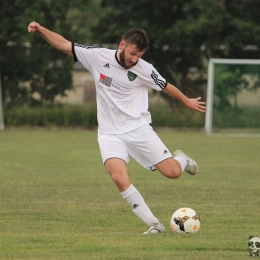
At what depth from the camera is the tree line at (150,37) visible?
3033cm

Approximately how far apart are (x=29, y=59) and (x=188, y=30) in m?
5.91

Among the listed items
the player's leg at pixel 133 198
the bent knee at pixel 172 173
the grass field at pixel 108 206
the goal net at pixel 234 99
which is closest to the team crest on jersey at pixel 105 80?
the player's leg at pixel 133 198

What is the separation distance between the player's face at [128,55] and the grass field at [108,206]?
63.8 inches

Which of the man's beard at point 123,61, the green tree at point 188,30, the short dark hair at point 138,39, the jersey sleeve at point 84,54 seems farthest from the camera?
the green tree at point 188,30

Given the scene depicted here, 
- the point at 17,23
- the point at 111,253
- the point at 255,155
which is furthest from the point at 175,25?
the point at 111,253

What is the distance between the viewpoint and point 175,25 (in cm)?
3075

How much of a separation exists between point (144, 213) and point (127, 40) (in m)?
1.64

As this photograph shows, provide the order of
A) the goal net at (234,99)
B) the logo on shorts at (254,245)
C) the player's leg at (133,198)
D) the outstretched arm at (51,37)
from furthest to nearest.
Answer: the goal net at (234,99), the outstretched arm at (51,37), the player's leg at (133,198), the logo on shorts at (254,245)

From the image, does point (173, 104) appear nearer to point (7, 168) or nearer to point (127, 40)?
point (7, 168)

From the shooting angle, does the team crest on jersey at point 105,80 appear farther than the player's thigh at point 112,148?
Yes

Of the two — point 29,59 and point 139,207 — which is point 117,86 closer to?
point 139,207

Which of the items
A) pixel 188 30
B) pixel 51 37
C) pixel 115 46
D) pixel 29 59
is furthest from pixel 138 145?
pixel 115 46

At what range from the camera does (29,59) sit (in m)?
30.6

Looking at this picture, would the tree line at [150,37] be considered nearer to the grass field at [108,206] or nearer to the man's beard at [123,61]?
the grass field at [108,206]
